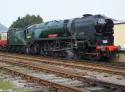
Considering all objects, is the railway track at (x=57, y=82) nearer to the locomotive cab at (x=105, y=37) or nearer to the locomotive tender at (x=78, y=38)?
the locomotive cab at (x=105, y=37)

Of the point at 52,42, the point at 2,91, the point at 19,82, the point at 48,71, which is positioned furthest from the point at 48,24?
the point at 2,91

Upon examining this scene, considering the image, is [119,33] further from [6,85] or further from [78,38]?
[6,85]

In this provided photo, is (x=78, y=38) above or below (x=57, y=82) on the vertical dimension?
above

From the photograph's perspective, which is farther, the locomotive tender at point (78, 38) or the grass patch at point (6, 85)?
the locomotive tender at point (78, 38)

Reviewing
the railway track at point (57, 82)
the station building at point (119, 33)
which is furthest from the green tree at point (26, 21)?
the railway track at point (57, 82)

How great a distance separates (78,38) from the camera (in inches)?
990

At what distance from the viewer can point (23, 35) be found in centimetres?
3531

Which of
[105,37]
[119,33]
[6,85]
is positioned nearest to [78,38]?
[105,37]

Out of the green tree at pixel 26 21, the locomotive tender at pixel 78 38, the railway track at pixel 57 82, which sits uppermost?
the green tree at pixel 26 21

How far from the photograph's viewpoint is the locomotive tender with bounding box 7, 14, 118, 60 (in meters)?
23.7

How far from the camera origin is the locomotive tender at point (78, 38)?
77.6 ft

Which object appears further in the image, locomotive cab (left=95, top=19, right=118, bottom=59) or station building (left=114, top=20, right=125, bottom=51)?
station building (left=114, top=20, right=125, bottom=51)

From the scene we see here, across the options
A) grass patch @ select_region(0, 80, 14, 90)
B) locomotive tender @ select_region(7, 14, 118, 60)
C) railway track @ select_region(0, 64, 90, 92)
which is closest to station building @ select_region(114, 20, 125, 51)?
locomotive tender @ select_region(7, 14, 118, 60)

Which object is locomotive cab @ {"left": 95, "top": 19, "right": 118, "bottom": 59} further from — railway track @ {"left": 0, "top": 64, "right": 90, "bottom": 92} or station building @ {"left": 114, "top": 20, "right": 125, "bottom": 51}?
railway track @ {"left": 0, "top": 64, "right": 90, "bottom": 92}
